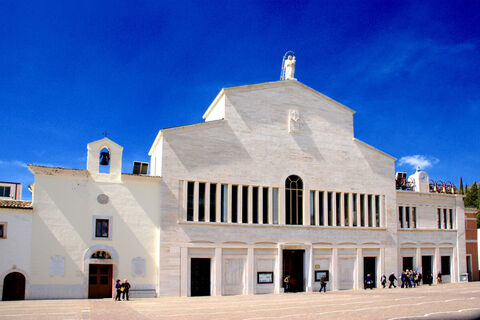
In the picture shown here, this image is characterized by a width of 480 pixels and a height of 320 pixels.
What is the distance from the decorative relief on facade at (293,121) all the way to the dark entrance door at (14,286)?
2247 cm

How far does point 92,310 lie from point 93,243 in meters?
7.61

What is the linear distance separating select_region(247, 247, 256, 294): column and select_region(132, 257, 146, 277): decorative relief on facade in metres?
7.86

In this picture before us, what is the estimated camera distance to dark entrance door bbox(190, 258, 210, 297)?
3281 cm

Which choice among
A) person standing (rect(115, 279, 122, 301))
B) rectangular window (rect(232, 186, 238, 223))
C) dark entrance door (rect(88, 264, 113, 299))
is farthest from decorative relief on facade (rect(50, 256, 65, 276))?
rectangular window (rect(232, 186, 238, 223))

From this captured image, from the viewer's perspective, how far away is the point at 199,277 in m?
33.1

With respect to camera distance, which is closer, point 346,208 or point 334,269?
point 334,269

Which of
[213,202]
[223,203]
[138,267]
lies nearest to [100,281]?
[138,267]

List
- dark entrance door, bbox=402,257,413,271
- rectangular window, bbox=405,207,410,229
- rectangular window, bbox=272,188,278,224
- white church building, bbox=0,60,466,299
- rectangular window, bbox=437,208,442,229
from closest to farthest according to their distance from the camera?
white church building, bbox=0,60,466,299 < rectangular window, bbox=272,188,278,224 < dark entrance door, bbox=402,257,413,271 < rectangular window, bbox=405,207,410,229 < rectangular window, bbox=437,208,442,229

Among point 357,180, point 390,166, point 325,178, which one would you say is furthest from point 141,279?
point 390,166

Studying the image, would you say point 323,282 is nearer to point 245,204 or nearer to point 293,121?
point 245,204

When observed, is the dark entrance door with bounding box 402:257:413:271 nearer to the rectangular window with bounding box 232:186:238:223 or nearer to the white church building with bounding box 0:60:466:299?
the white church building with bounding box 0:60:466:299

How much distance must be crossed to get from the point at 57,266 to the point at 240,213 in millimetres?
13203

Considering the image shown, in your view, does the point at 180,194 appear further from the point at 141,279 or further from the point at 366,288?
the point at 366,288

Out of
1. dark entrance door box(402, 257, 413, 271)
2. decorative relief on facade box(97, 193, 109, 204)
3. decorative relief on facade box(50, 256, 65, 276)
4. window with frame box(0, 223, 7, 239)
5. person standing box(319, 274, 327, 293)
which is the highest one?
decorative relief on facade box(97, 193, 109, 204)
